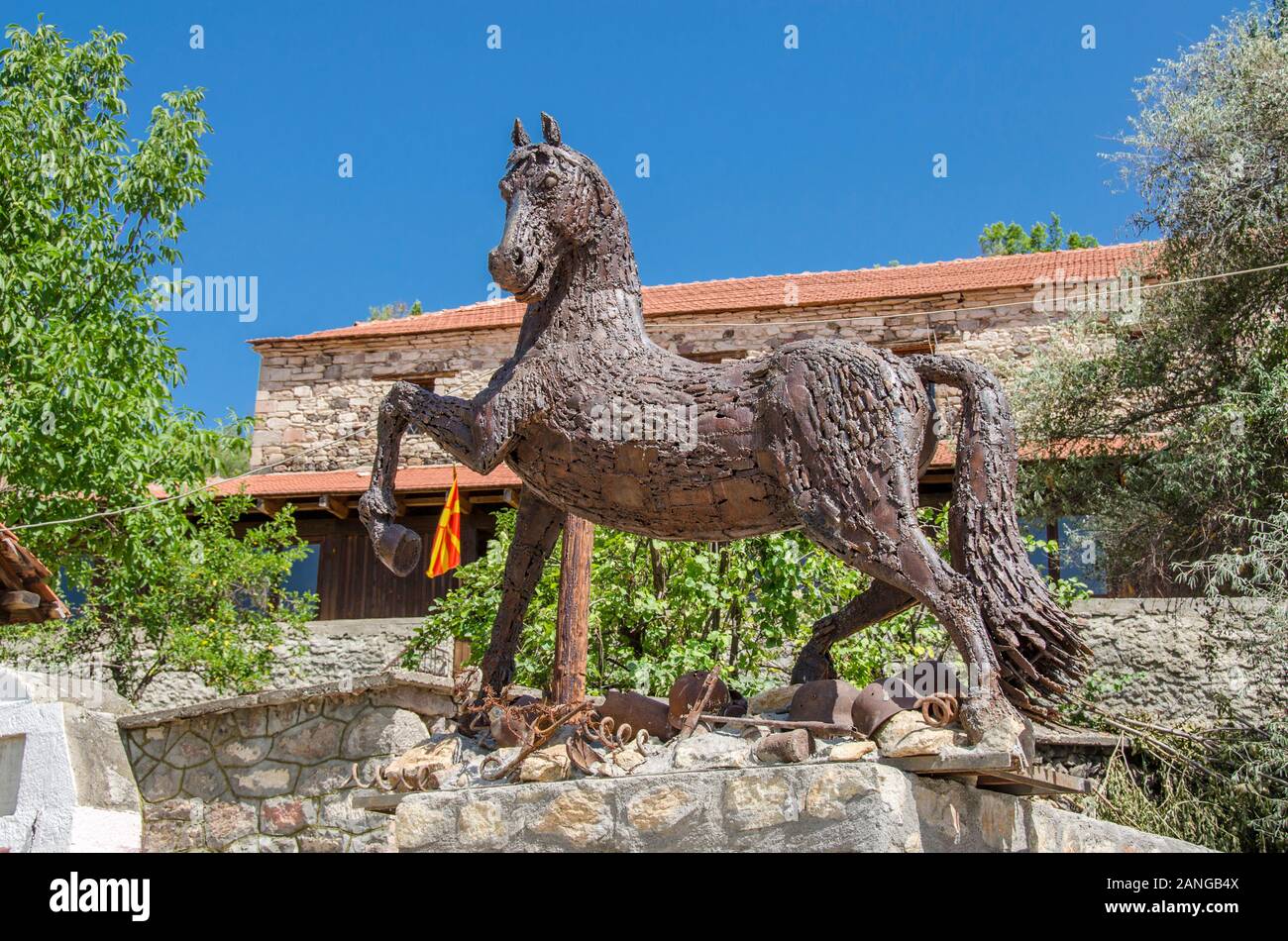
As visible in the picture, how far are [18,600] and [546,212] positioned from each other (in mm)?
4495

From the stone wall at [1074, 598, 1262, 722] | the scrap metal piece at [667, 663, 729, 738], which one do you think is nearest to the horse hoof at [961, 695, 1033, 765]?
the scrap metal piece at [667, 663, 729, 738]

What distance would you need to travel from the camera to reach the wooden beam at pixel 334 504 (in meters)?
16.1

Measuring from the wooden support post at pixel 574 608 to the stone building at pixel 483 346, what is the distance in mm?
7684

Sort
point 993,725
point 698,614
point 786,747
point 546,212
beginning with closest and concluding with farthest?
1. point 993,725
2. point 786,747
3. point 546,212
4. point 698,614

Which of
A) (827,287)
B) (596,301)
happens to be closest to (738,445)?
(596,301)

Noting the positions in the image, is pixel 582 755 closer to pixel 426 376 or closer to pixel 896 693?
pixel 896 693

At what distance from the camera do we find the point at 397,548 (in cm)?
417

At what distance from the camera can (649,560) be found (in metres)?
9.95

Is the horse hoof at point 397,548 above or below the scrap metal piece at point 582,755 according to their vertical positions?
above

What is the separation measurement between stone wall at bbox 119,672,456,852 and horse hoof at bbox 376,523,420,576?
3218mm

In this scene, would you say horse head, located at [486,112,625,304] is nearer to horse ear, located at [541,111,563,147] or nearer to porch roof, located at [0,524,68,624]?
horse ear, located at [541,111,563,147]

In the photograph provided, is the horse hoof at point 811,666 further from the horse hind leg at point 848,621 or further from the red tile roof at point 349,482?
the red tile roof at point 349,482

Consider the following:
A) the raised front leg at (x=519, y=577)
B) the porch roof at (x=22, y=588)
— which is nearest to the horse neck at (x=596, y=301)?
the raised front leg at (x=519, y=577)

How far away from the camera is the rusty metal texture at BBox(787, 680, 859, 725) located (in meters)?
3.94
